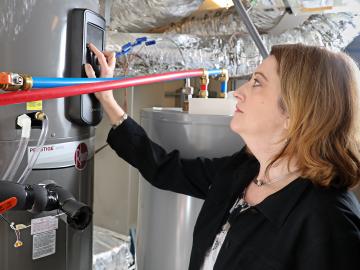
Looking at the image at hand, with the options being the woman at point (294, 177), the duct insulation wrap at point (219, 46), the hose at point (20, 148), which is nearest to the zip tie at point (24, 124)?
the hose at point (20, 148)

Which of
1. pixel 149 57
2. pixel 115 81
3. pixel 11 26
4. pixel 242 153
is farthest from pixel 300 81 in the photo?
pixel 149 57

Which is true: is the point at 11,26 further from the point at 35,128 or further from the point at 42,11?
the point at 35,128

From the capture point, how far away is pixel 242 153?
1023mm

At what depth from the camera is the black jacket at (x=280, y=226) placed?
2.27 feet

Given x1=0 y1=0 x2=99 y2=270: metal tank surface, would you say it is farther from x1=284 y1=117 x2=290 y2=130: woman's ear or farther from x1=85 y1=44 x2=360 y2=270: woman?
x1=284 y1=117 x2=290 y2=130: woman's ear

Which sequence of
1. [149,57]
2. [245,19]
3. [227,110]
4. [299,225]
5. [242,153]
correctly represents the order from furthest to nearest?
[149,57] → [245,19] → [227,110] → [242,153] → [299,225]

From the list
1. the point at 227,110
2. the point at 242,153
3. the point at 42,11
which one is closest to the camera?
the point at 42,11

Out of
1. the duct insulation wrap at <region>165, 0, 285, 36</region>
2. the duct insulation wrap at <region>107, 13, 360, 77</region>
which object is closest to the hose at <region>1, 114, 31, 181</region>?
the duct insulation wrap at <region>107, 13, 360, 77</region>

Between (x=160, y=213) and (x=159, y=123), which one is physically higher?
(x=159, y=123)

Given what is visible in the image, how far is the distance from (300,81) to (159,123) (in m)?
0.49

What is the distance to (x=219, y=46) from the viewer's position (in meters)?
1.61

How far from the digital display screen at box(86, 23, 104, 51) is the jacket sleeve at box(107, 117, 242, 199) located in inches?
9.3

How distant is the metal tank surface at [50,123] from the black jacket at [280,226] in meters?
0.36

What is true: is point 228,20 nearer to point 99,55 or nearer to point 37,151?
point 99,55
